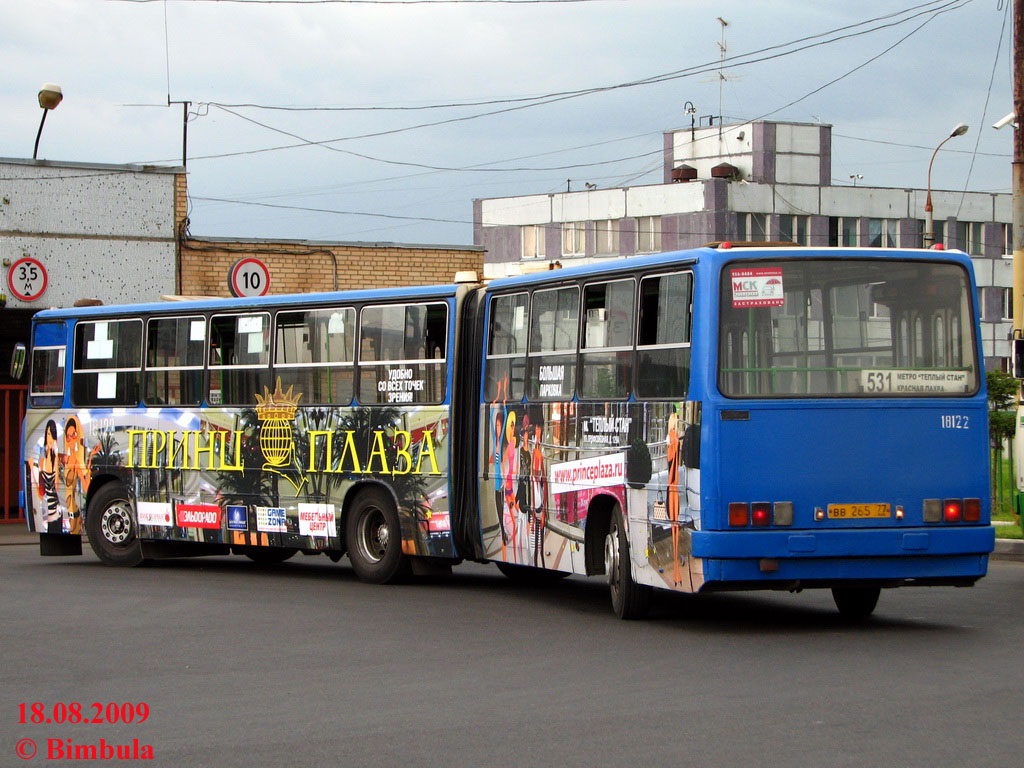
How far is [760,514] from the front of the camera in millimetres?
10820

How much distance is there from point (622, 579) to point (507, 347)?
2.69 m

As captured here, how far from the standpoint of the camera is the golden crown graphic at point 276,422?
1602 cm

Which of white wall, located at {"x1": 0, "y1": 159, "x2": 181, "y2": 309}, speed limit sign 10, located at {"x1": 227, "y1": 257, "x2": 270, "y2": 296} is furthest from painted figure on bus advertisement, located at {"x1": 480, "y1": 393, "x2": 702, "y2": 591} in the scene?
white wall, located at {"x1": 0, "y1": 159, "x2": 181, "y2": 309}

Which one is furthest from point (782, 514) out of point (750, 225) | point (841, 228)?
point (841, 228)

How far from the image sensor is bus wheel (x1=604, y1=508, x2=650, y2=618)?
39.1 feet

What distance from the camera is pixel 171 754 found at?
23.6 feet

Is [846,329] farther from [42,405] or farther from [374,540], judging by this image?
[42,405]

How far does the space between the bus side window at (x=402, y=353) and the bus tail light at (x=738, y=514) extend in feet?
14.6

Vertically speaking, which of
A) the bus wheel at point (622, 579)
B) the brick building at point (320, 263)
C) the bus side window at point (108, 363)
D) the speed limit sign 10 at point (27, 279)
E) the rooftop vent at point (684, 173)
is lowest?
the bus wheel at point (622, 579)

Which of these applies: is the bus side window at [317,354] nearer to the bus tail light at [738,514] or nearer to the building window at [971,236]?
the bus tail light at [738,514]

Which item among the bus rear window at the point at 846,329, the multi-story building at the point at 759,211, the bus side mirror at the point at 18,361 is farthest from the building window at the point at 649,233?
the bus rear window at the point at 846,329

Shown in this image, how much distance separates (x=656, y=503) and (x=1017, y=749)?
4644 mm

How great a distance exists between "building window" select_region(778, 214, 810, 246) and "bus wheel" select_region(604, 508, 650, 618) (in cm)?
6477

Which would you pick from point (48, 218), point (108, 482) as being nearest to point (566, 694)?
point (108, 482)
